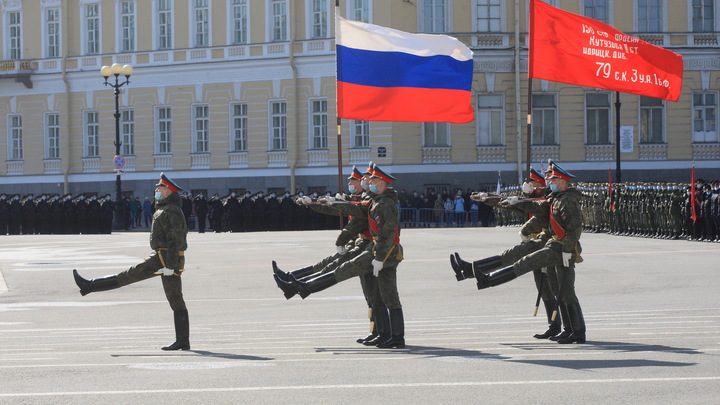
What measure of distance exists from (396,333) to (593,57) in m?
13.0

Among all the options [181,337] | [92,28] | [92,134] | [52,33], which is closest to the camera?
[181,337]

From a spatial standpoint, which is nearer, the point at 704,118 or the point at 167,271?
the point at 167,271

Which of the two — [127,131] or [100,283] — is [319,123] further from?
[100,283]

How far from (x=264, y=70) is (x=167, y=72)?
4.53m

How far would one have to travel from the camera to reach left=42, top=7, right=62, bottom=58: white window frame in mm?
57312

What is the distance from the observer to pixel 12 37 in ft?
192

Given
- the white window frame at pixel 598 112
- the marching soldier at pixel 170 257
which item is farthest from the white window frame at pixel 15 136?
the marching soldier at pixel 170 257

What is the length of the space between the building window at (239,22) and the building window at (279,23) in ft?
4.01

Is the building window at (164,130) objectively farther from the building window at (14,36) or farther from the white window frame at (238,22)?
the building window at (14,36)

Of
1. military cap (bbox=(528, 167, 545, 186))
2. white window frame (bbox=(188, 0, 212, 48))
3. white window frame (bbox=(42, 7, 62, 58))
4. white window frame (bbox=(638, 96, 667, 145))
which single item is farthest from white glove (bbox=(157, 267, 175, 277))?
white window frame (bbox=(42, 7, 62, 58))

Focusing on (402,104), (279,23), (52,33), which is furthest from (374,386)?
(52,33)

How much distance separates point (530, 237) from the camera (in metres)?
14.3

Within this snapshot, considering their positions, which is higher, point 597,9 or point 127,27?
point 127,27

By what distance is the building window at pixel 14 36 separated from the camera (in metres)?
58.2
